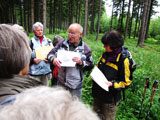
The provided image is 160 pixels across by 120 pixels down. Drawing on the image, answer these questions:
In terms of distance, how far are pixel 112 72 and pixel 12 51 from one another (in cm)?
165

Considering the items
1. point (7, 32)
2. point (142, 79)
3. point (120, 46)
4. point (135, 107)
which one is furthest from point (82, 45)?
point (142, 79)

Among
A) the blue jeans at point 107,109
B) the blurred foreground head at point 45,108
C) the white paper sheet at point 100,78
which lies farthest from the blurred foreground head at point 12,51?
the blue jeans at point 107,109

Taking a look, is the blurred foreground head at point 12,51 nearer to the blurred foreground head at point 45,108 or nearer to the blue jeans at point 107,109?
the blurred foreground head at point 45,108

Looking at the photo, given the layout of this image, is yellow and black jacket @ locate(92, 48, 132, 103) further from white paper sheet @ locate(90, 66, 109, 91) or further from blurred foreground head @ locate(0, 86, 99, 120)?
blurred foreground head @ locate(0, 86, 99, 120)

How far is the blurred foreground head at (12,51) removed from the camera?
800mm

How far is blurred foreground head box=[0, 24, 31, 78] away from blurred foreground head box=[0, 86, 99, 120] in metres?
0.37

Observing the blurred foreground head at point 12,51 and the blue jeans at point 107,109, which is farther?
the blue jeans at point 107,109

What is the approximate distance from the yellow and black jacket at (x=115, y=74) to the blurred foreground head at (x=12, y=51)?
1.48 meters

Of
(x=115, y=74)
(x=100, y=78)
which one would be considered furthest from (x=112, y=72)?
(x=100, y=78)

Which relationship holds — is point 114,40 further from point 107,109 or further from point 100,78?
point 107,109

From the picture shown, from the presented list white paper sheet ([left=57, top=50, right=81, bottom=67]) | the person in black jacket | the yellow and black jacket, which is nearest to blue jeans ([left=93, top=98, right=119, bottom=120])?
the person in black jacket

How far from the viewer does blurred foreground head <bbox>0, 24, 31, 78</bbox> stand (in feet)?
2.63

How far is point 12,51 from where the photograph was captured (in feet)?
2.71

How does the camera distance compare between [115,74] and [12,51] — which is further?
[115,74]
